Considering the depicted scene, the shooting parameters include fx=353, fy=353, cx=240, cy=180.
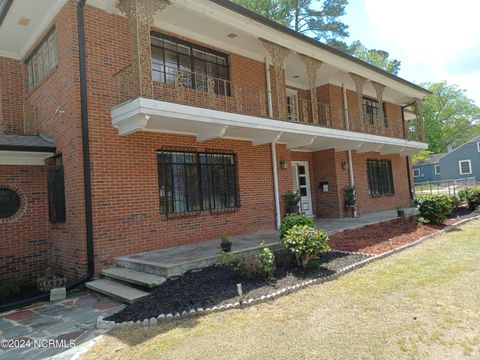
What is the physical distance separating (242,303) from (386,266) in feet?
11.0

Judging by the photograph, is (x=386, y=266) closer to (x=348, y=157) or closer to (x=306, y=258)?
(x=306, y=258)

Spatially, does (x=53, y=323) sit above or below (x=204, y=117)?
below

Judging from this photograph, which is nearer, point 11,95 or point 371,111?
point 11,95

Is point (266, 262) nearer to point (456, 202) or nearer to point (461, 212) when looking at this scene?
point (461, 212)

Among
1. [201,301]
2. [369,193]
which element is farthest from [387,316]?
[369,193]

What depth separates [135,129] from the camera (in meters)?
7.34

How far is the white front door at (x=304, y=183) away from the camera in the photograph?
46.4 feet

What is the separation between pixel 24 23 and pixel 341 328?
9804mm

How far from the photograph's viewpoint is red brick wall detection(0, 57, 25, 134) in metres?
9.92

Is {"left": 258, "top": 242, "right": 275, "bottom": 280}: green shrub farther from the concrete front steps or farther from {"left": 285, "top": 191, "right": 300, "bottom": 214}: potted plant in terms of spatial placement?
{"left": 285, "top": 191, "right": 300, "bottom": 214}: potted plant

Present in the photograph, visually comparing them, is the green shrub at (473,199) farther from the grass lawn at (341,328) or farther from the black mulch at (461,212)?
the grass lawn at (341,328)

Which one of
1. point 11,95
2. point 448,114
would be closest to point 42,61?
point 11,95

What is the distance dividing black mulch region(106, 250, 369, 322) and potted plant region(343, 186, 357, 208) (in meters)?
6.97

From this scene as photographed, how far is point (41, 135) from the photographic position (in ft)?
30.0
